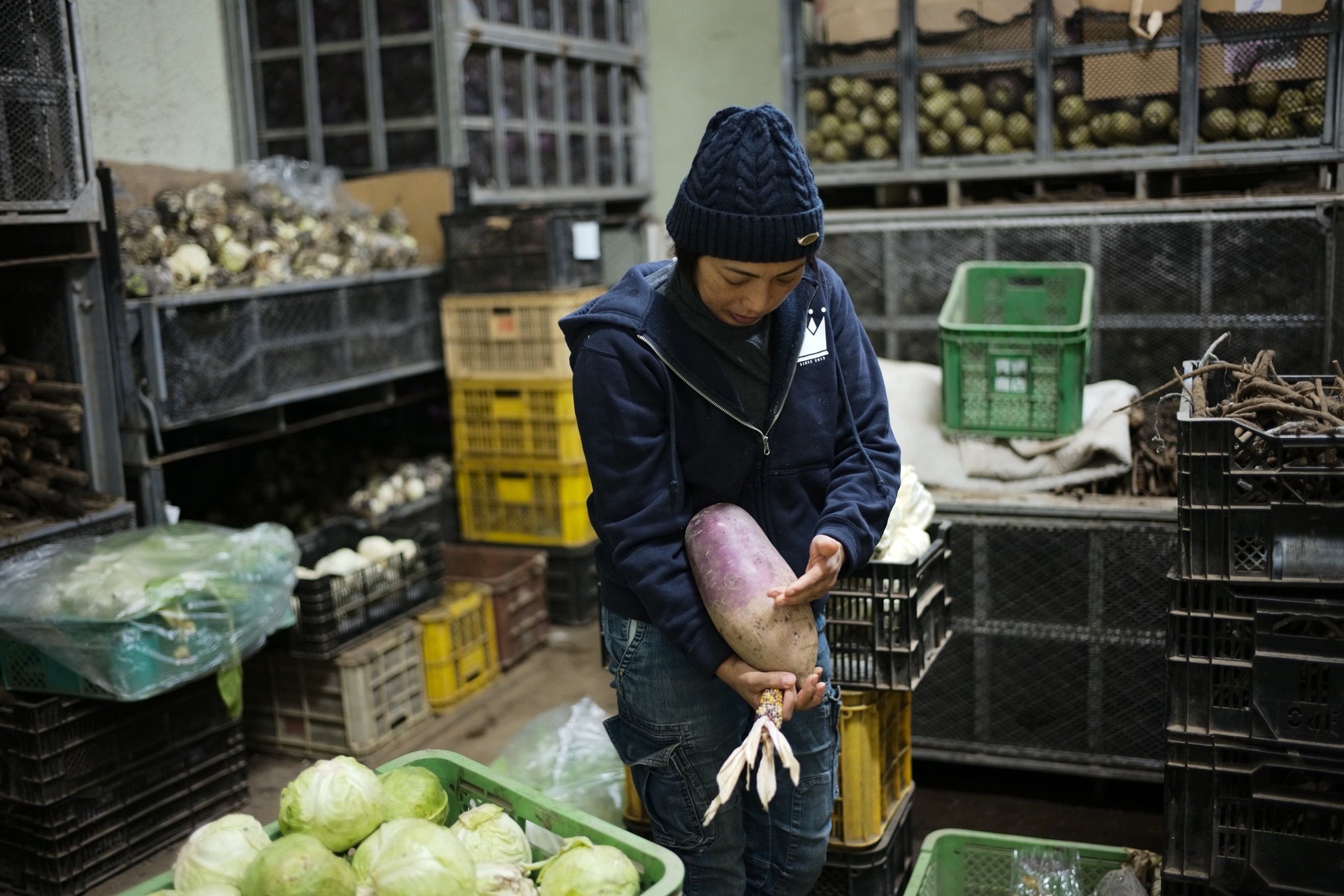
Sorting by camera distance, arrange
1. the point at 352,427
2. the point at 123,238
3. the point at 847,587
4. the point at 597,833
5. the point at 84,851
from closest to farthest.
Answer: the point at 597,833, the point at 847,587, the point at 84,851, the point at 123,238, the point at 352,427

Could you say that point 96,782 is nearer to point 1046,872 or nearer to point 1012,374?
point 1046,872

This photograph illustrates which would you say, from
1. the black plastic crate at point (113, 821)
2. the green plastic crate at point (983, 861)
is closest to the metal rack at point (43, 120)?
the black plastic crate at point (113, 821)

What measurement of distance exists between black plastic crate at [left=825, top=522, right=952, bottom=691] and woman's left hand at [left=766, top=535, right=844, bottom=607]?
2.42ft

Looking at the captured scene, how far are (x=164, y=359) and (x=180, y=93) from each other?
7.61 ft

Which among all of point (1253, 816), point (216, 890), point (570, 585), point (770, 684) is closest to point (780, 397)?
point (770, 684)

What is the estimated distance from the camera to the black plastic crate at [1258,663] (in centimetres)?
209

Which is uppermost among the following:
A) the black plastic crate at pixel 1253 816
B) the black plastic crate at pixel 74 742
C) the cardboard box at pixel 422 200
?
the cardboard box at pixel 422 200

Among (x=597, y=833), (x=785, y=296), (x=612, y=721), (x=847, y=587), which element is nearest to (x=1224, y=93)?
(x=847, y=587)

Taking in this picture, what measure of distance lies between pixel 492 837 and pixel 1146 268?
10.5ft

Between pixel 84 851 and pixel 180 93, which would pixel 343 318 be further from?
pixel 84 851

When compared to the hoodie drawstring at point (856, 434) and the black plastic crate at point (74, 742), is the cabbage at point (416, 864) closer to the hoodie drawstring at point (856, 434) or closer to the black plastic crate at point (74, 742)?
the hoodie drawstring at point (856, 434)

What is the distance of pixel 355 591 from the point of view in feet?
13.5

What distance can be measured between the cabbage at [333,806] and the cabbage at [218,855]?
61mm

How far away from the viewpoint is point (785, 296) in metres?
1.91
